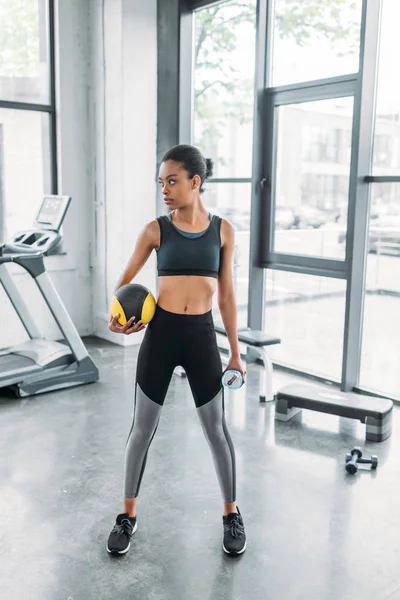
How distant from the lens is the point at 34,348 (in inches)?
171

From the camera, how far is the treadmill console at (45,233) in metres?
4.00

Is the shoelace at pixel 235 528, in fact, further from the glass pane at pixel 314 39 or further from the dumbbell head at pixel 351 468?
the glass pane at pixel 314 39

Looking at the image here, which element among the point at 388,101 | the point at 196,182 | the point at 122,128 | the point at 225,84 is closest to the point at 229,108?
the point at 225,84

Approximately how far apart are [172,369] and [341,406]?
5.30 ft

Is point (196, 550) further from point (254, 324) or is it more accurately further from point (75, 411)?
point (254, 324)

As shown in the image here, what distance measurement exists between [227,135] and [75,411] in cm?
259

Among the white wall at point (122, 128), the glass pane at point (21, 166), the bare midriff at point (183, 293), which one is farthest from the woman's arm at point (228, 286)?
the glass pane at point (21, 166)

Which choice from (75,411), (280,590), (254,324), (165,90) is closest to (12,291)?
(75,411)

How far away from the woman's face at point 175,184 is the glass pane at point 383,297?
2126mm

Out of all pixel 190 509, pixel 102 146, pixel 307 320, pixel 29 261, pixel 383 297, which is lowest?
pixel 190 509

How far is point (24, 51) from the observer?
5094 millimetres

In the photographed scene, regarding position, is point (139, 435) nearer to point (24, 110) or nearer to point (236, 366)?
point (236, 366)

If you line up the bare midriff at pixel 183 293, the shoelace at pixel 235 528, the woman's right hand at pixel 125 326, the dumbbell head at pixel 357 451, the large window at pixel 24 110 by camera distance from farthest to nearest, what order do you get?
the large window at pixel 24 110 → the dumbbell head at pixel 357 451 → the shoelace at pixel 235 528 → the bare midriff at pixel 183 293 → the woman's right hand at pixel 125 326

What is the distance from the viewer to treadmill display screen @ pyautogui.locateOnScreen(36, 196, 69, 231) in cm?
409
